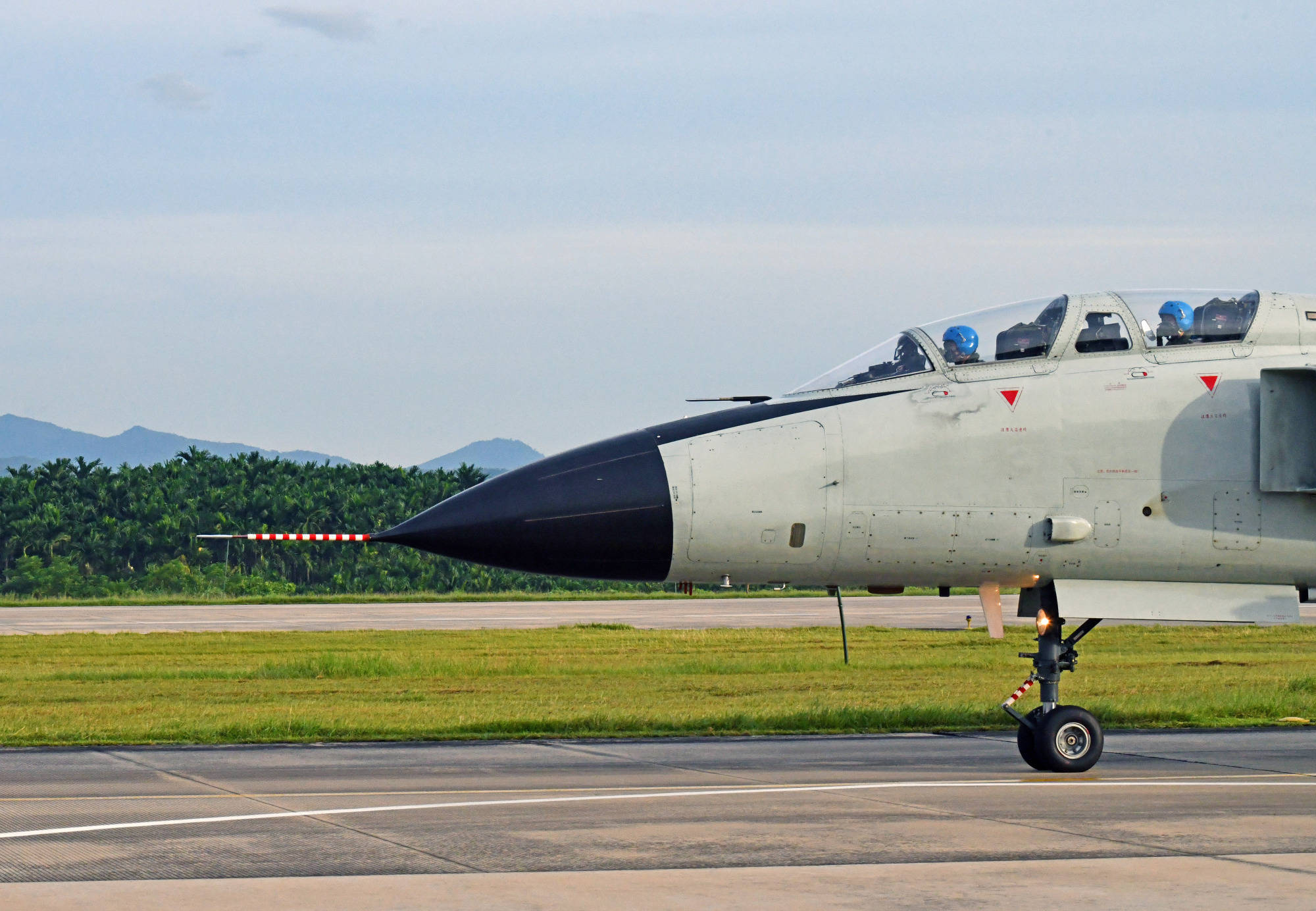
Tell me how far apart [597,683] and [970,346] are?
45.1 ft

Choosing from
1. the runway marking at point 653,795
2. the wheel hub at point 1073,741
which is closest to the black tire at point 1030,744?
the wheel hub at point 1073,741

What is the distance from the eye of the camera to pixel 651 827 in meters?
11.1

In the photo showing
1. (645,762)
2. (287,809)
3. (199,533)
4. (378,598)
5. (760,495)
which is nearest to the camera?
(287,809)

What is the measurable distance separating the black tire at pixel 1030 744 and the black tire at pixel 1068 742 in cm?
4

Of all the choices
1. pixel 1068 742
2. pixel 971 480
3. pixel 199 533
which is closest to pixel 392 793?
pixel 971 480

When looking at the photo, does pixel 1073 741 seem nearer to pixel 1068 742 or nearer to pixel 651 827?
pixel 1068 742

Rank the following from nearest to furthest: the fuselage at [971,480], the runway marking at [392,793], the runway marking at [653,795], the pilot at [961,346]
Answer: the runway marking at [653,795]
the fuselage at [971,480]
the runway marking at [392,793]
the pilot at [961,346]

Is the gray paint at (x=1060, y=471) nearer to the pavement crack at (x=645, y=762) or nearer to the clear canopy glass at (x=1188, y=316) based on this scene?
the clear canopy glass at (x=1188, y=316)

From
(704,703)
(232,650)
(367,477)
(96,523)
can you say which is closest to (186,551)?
(96,523)

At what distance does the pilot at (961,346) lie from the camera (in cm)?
1329

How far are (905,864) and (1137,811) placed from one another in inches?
123

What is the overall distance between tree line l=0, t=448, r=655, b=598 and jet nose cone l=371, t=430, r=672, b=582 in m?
61.7

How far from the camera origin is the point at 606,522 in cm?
1225

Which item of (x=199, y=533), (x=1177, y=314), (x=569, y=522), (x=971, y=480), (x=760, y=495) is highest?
(x=1177, y=314)
